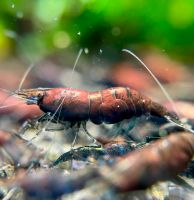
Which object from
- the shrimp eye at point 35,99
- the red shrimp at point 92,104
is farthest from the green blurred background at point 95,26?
the shrimp eye at point 35,99

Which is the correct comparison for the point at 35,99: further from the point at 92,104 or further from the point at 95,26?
the point at 95,26

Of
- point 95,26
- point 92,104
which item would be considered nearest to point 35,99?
point 92,104

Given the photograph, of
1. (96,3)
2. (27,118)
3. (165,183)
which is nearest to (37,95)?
(27,118)

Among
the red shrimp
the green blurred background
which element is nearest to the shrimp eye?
the red shrimp

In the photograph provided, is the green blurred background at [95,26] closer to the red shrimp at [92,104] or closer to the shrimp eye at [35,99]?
the red shrimp at [92,104]

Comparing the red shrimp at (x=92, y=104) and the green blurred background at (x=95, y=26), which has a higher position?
the green blurred background at (x=95, y=26)

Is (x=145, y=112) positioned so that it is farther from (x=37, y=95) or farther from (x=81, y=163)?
(x=81, y=163)
